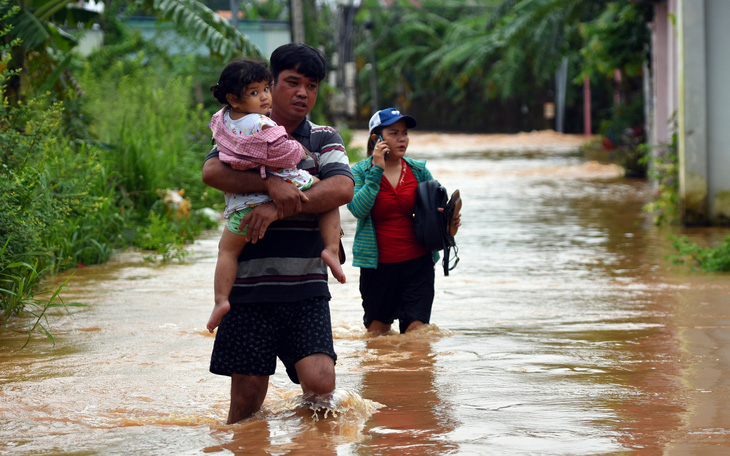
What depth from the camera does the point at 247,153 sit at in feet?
13.4

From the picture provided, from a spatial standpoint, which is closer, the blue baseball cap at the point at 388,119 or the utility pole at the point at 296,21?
the blue baseball cap at the point at 388,119

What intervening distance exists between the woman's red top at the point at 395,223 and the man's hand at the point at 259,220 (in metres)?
2.40

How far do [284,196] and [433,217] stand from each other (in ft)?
7.77

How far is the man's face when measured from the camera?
169 inches

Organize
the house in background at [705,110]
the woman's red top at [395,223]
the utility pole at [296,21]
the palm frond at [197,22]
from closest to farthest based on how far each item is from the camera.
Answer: the woman's red top at [395,223] → the house in background at [705,110] → the palm frond at [197,22] → the utility pole at [296,21]

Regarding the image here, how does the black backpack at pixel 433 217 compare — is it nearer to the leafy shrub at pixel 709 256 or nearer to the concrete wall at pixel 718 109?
the leafy shrub at pixel 709 256

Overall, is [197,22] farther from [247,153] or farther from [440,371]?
[247,153]

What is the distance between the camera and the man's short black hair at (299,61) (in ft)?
14.0

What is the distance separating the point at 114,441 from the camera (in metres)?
4.30

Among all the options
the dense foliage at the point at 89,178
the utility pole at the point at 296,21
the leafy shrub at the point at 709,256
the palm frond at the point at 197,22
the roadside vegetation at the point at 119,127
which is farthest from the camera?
the utility pole at the point at 296,21

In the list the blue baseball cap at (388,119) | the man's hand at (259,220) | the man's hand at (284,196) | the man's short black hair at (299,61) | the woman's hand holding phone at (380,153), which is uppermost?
the man's short black hair at (299,61)

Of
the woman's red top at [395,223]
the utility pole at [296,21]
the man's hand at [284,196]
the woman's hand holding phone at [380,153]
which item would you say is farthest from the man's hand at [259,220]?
the utility pole at [296,21]

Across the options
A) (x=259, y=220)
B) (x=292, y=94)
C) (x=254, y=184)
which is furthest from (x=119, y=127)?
(x=259, y=220)

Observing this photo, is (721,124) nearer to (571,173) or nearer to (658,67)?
(658,67)
